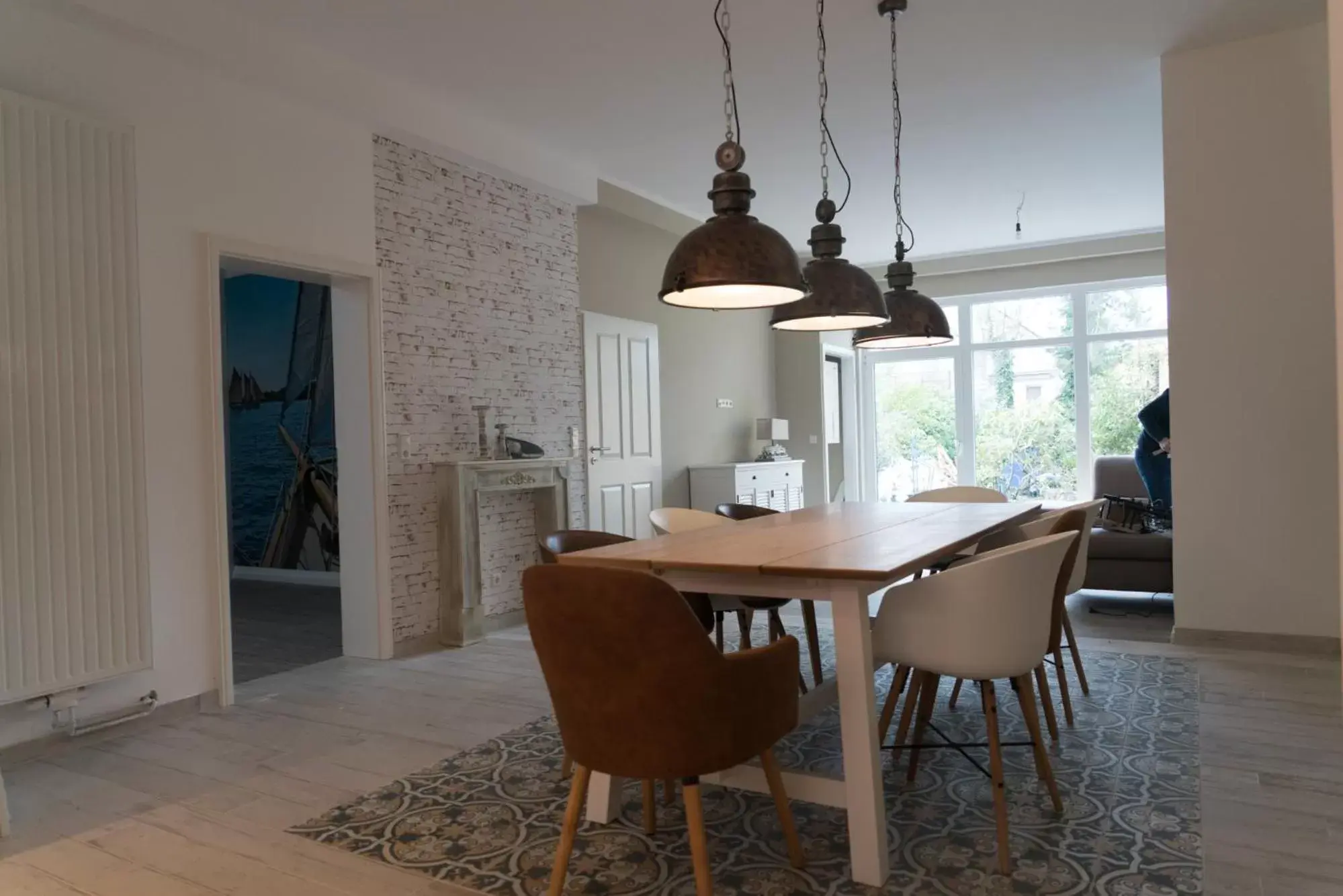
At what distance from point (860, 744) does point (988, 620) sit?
48 cm

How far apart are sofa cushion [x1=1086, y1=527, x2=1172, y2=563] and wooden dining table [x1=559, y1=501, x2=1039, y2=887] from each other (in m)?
3.13

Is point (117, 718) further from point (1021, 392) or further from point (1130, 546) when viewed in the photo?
point (1021, 392)

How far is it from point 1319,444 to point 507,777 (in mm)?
4043

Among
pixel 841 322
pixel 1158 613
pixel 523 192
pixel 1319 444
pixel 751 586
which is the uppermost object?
pixel 523 192

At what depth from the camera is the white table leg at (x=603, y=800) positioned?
8.36 ft

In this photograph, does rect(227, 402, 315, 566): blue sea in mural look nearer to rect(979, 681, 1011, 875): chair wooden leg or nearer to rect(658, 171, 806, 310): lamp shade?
rect(658, 171, 806, 310): lamp shade

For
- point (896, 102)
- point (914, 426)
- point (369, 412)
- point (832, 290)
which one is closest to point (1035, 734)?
point (832, 290)

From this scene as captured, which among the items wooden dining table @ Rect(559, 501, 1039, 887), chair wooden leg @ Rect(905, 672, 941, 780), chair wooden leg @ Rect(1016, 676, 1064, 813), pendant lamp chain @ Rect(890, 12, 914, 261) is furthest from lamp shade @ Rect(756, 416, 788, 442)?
chair wooden leg @ Rect(1016, 676, 1064, 813)

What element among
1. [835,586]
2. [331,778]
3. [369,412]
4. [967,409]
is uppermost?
[967,409]

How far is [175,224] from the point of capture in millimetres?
3785

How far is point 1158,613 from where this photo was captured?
5.43 m

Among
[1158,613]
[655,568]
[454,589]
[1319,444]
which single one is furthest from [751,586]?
[1158,613]

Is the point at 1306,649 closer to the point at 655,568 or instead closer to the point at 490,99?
the point at 655,568

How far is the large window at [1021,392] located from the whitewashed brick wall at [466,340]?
5407 millimetres
